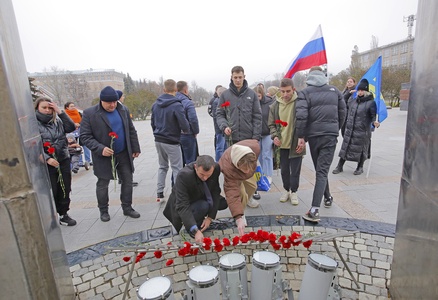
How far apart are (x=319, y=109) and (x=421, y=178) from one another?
1796 mm

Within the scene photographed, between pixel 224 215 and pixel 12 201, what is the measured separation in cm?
271

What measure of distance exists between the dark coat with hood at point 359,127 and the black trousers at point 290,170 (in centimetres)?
199

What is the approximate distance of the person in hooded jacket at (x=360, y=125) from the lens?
17.3ft

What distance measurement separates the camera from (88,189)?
5.73 meters

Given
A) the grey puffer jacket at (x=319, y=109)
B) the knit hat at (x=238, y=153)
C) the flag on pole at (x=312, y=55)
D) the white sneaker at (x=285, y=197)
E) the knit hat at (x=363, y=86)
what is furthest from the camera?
the knit hat at (x=363, y=86)

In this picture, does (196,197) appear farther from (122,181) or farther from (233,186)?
(122,181)

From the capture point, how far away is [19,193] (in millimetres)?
1656

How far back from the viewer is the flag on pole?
4586mm

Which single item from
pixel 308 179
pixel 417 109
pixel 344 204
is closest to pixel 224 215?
pixel 344 204

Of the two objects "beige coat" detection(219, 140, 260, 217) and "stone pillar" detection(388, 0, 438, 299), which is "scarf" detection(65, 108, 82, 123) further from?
"stone pillar" detection(388, 0, 438, 299)

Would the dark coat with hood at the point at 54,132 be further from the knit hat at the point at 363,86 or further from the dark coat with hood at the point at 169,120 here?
the knit hat at the point at 363,86

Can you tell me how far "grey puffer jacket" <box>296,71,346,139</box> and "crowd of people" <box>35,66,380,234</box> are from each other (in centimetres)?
1

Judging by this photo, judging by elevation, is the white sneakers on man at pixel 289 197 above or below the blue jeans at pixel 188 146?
below

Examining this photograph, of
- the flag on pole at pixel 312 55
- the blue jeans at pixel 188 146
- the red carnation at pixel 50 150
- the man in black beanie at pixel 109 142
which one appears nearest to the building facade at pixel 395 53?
the flag on pole at pixel 312 55
